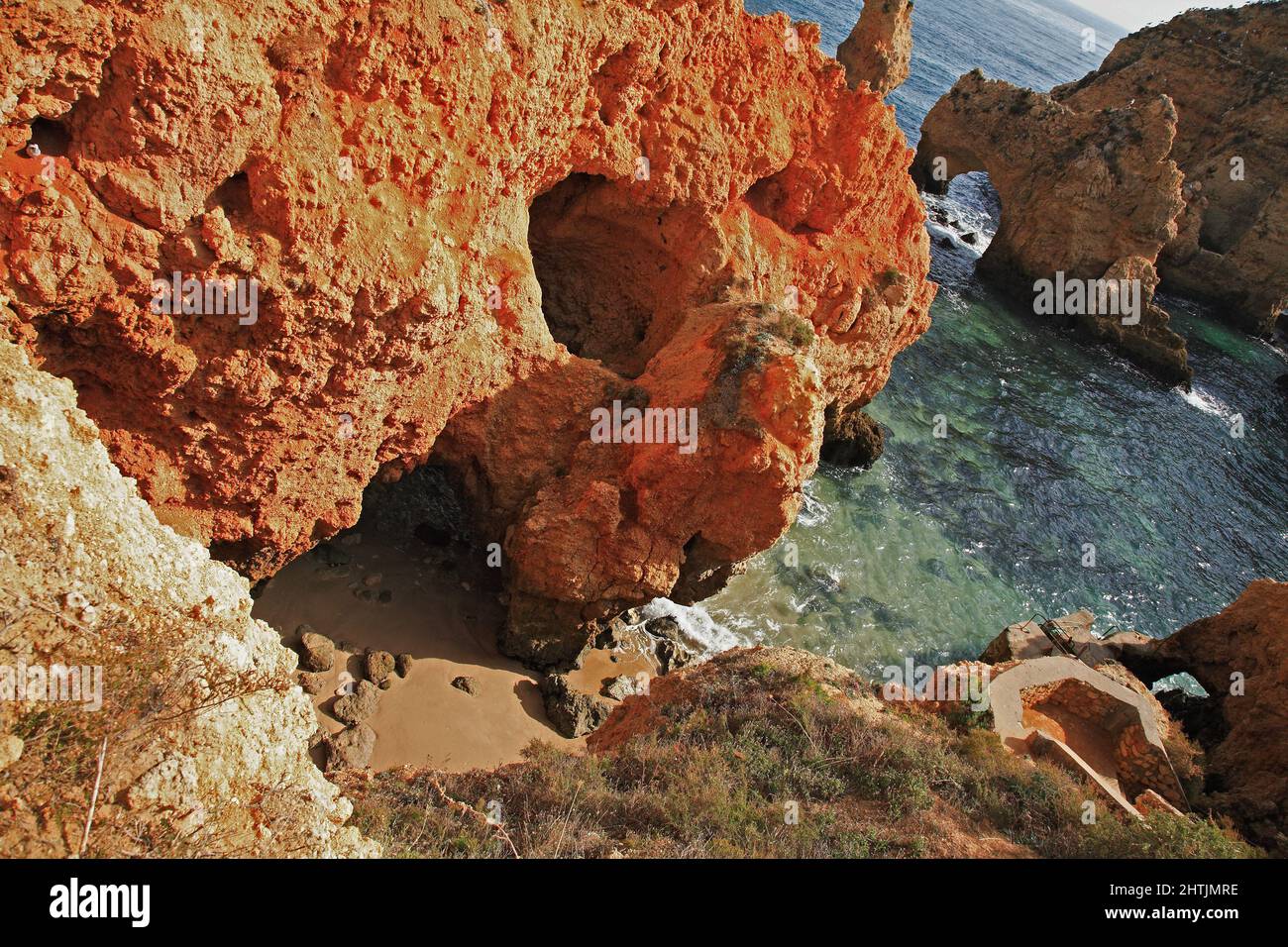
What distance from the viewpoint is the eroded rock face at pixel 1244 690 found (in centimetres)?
1241

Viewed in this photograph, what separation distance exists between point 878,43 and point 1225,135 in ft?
59.8

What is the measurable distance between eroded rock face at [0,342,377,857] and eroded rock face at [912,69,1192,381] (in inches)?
1340

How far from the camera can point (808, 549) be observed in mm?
17953

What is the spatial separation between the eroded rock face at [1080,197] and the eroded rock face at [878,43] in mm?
4202

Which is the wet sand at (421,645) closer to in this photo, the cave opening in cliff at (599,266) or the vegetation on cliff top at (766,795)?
the vegetation on cliff top at (766,795)

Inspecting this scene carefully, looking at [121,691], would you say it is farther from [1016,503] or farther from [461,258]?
[1016,503]

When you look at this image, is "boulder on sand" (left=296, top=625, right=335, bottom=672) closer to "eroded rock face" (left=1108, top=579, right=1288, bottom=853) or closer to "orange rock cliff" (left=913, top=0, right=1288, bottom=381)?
"eroded rock face" (left=1108, top=579, right=1288, bottom=853)

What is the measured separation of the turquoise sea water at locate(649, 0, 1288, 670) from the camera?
17.3 m

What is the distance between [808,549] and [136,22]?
49.3 feet

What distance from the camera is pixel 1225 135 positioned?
38.7 meters

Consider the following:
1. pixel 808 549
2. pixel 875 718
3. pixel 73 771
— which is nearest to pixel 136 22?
pixel 73 771

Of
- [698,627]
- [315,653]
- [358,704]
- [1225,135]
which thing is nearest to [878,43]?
[1225,135]

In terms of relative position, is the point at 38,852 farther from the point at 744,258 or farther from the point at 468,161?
the point at 744,258

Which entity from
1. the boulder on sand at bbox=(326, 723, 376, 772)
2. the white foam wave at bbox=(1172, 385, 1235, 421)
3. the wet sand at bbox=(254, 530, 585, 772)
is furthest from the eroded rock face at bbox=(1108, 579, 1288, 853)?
the white foam wave at bbox=(1172, 385, 1235, 421)
